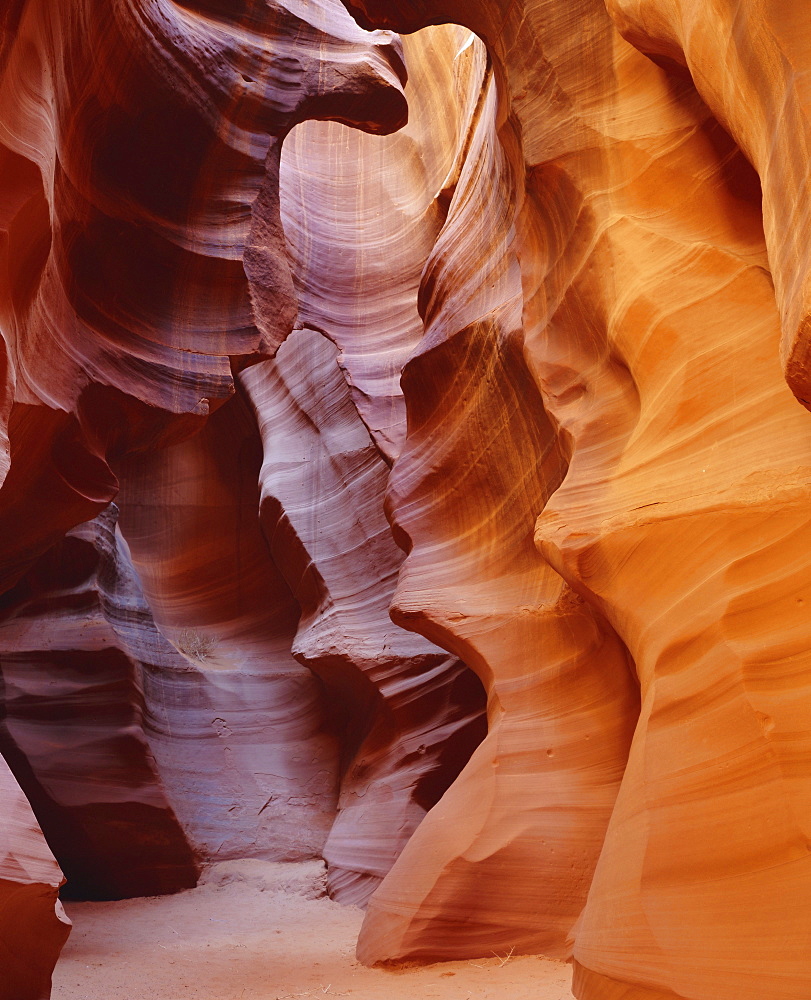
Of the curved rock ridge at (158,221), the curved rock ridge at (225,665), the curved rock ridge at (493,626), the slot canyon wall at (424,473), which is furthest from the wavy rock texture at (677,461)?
the curved rock ridge at (225,665)

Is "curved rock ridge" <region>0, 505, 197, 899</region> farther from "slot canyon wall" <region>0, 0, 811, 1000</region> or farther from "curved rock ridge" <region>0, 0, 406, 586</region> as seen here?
"curved rock ridge" <region>0, 0, 406, 586</region>

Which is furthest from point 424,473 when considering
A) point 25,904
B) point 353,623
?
point 25,904

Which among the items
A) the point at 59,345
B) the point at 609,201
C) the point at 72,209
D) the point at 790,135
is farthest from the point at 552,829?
the point at 72,209

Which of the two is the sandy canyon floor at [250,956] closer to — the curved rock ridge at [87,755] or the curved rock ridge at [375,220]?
the curved rock ridge at [87,755]

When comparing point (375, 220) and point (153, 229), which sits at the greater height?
point (153, 229)

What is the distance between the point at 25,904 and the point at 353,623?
5247 mm

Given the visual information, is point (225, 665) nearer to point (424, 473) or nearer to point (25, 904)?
point (424, 473)

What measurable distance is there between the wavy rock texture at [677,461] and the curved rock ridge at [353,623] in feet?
8.46

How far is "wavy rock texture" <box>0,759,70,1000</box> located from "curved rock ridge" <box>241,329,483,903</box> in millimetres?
3705

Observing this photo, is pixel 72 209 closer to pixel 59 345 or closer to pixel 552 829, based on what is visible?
pixel 59 345

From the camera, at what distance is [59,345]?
20.8 feet

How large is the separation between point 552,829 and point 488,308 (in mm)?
3541

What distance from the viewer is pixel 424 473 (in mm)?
7184

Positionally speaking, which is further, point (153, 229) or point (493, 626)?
point (153, 229)
